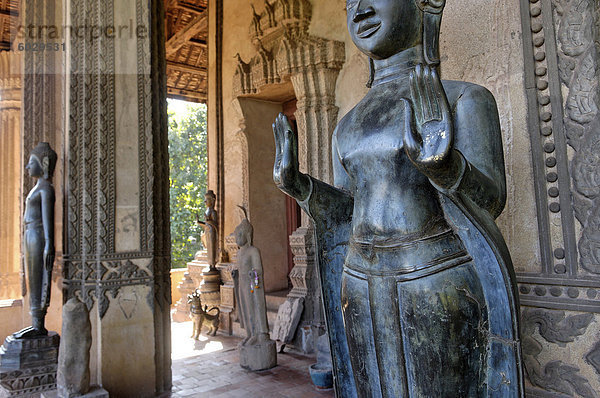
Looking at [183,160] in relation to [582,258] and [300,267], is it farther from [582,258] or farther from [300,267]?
[582,258]

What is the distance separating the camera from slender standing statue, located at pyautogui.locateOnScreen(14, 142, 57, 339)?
4781 mm

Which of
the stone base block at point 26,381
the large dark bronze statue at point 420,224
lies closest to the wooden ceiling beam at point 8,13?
the stone base block at point 26,381

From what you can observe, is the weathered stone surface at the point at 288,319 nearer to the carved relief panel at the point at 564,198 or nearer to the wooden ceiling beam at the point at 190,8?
the carved relief panel at the point at 564,198

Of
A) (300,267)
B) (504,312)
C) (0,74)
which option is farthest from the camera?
(0,74)

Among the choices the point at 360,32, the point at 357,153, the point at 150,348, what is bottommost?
the point at 150,348

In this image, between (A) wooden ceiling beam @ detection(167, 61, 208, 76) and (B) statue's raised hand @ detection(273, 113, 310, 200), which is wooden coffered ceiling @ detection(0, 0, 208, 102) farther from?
(B) statue's raised hand @ detection(273, 113, 310, 200)

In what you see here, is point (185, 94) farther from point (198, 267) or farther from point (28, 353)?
point (28, 353)

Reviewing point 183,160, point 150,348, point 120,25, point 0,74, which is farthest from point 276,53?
point 183,160

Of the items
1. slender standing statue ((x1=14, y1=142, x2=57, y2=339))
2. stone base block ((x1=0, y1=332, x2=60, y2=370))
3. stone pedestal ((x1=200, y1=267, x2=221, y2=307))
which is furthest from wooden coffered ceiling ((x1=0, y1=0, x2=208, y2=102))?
stone base block ((x1=0, y1=332, x2=60, y2=370))

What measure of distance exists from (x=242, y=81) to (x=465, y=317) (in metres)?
7.12

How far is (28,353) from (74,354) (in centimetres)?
143

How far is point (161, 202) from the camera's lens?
476 cm

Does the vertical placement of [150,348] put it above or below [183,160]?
below

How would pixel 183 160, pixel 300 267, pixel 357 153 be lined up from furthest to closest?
pixel 183 160
pixel 300 267
pixel 357 153
